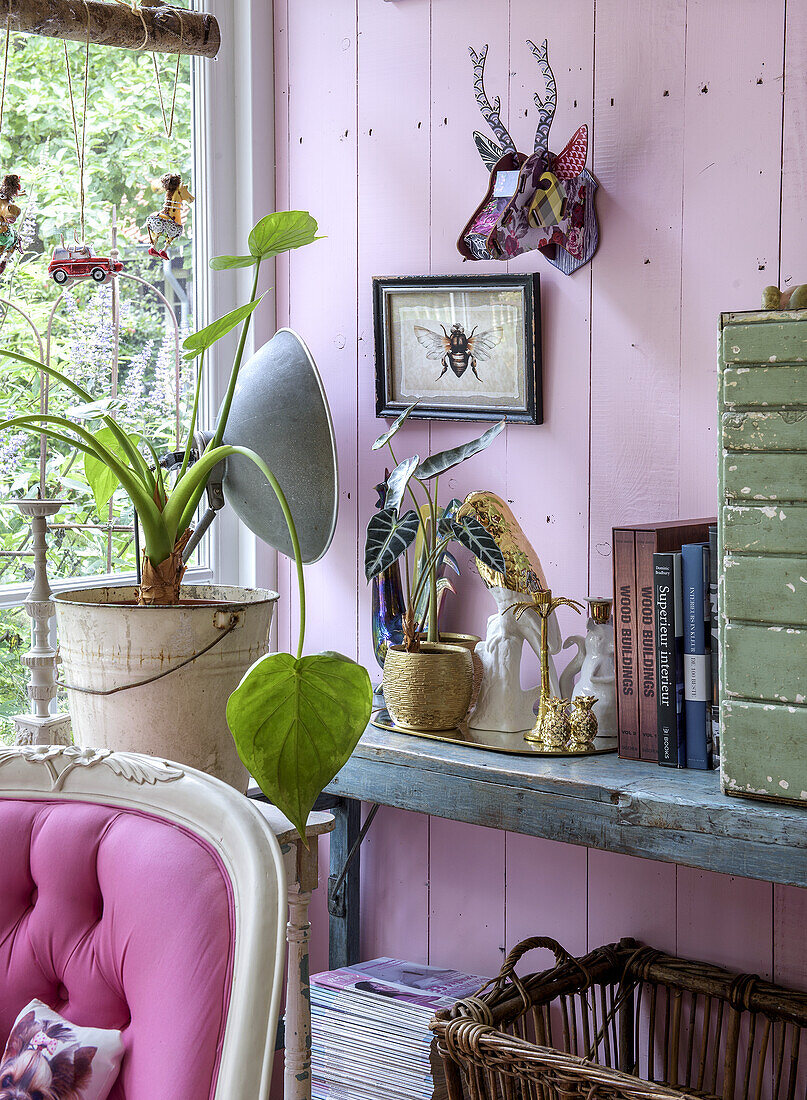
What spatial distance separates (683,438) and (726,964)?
28.4 inches

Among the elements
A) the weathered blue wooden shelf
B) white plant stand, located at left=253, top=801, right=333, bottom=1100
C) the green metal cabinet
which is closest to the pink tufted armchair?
white plant stand, located at left=253, top=801, right=333, bottom=1100

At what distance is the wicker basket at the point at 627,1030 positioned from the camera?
4.58ft

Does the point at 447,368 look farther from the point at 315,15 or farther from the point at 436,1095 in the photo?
the point at 436,1095

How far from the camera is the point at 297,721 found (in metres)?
1.25

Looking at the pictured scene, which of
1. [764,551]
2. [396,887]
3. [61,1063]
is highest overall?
[764,551]

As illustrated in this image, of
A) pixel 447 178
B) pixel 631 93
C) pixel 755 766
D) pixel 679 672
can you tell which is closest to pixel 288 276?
pixel 447 178

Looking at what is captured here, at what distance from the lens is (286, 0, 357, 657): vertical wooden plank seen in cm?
203

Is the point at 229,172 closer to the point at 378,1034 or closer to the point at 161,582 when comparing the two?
the point at 161,582

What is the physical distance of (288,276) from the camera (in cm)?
214

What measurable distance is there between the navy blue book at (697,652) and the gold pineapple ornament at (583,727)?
0.49 ft

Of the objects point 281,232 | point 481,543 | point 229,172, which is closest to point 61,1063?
point 481,543

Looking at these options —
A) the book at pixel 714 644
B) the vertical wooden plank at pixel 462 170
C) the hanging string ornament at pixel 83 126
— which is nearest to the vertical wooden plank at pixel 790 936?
the book at pixel 714 644

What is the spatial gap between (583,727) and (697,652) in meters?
0.20

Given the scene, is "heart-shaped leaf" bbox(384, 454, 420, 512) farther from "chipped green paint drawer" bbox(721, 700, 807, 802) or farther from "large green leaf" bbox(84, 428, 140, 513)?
"chipped green paint drawer" bbox(721, 700, 807, 802)
